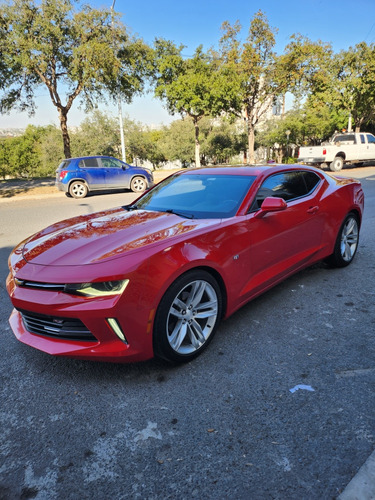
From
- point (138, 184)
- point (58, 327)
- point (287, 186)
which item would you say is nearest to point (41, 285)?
point (58, 327)

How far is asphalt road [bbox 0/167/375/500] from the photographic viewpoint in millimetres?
1693

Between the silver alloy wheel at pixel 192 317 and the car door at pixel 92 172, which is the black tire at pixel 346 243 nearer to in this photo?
the silver alloy wheel at pixel 192 317

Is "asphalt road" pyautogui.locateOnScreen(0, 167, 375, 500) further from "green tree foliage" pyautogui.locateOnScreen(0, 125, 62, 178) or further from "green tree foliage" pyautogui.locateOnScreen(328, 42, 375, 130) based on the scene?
"green tree foliage" pyautogui.locateOnScreen(0, 125, 62, 178)

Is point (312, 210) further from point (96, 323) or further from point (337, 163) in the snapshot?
point (337, 163)

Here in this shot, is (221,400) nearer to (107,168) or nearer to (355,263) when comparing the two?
(355,263)

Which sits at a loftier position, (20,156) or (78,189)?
(20,156)

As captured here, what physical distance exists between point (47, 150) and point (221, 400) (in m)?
53.9

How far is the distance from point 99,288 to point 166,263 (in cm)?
47

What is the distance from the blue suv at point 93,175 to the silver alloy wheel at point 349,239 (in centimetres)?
1153

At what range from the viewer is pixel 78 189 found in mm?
14055

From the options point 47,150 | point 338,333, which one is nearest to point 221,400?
point 338,333

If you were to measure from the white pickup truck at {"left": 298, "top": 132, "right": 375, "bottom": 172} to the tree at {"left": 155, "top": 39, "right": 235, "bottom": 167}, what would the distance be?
649cm

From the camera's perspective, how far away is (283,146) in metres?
43.9

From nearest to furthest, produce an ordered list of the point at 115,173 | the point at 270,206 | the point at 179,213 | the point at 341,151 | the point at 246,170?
the point at 270,206
the point at 179,213
the point at 246,170
the point at 115,173
the point at 341,151
